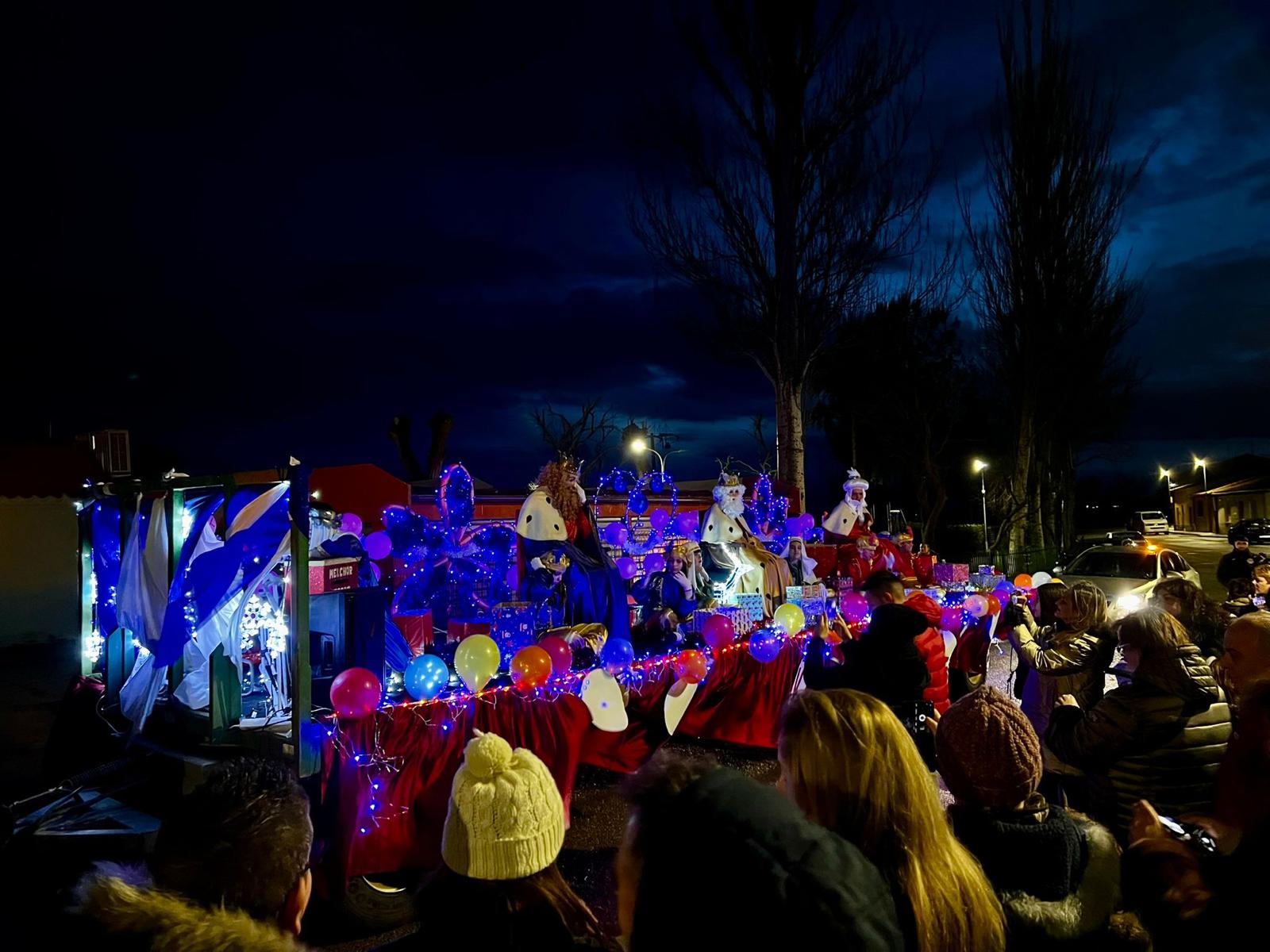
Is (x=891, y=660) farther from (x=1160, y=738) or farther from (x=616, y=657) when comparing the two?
(x=616, y=657)

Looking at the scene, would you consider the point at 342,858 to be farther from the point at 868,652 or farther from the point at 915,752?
the point at 915,752

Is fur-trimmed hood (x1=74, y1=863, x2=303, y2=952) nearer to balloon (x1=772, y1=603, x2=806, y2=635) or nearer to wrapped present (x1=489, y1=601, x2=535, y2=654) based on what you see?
wrapped present (x1=489, y1=601, x2=535, y2=654)

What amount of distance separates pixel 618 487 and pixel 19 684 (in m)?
8.36

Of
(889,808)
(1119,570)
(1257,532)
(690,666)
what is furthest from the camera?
(1257,532)

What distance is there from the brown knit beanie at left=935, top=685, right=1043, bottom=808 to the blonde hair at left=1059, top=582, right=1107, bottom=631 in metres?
2.36

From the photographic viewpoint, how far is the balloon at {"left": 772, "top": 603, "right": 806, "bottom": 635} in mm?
6863

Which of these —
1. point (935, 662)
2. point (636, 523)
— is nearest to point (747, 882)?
point (935, 662)

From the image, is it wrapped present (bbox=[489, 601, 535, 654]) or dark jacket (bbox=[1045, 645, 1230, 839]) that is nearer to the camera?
dark jacket (bbox=[1045, 645, 1230, 839])

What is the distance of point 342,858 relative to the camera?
4152mm

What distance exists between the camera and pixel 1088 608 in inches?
158

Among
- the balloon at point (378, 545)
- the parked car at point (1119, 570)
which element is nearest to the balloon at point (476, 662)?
the balloon at point (378, 545)

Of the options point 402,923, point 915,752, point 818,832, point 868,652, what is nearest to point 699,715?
point 868,652

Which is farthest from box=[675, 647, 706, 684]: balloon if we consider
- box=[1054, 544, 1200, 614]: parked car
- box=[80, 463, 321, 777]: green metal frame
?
box=[1054, 544, 1200, 614]: parked car

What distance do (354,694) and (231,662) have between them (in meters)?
1.22
